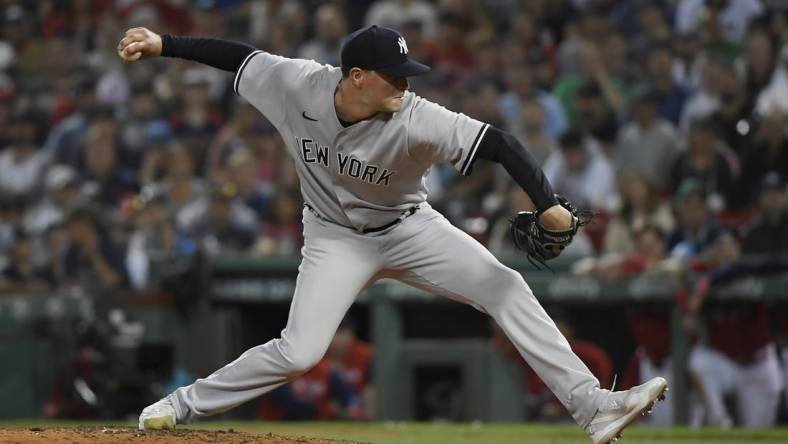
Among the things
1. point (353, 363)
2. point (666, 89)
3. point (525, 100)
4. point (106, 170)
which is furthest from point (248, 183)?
point (666, 89)

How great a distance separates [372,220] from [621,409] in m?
1.19

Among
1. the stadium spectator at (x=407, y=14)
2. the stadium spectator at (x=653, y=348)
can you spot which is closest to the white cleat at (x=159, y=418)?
the stadium spectator at (x=653, y=348)

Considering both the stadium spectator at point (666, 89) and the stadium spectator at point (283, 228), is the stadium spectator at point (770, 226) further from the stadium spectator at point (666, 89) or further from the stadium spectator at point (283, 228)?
the stadium spectator at point (283, 228)

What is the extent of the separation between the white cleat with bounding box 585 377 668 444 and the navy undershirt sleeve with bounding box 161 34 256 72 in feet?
6.45

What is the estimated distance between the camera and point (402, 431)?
323 inches

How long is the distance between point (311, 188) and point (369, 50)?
656 millimetres

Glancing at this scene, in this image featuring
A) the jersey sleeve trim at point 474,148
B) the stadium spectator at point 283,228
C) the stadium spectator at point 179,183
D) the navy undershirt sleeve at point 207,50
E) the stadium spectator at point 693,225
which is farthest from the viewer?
the stadium spectator at point 179,183

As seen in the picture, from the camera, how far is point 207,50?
5570 millimetres

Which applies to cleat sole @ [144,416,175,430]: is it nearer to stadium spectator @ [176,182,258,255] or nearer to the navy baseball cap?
the navy baseball cap

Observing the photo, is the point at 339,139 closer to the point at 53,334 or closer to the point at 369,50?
the point at 369,50

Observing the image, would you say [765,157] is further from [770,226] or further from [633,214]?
[633,214]

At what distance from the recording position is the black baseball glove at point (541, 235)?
514 cm

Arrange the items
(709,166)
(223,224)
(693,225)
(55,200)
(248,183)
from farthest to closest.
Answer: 1. (55,200)
2. (248,183)
3. (223,224)
4. (709,166)
5. (693,225)

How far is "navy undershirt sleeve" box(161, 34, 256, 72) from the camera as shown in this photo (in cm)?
554
